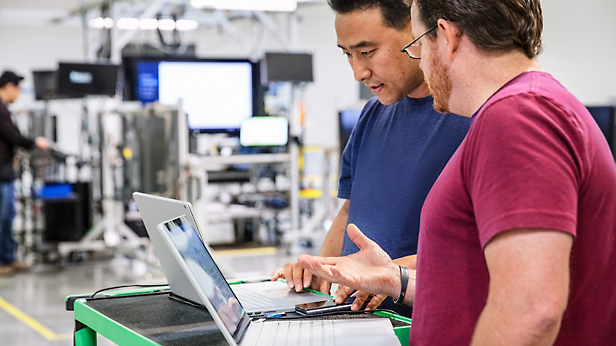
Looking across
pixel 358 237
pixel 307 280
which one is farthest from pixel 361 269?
pixel 307 280

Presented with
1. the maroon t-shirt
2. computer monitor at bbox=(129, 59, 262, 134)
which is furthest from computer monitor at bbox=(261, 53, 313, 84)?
the maroon t-shirt

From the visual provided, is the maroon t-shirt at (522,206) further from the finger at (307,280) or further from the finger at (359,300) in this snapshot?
the finger at (307,280)

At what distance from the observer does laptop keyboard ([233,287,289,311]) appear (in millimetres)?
1301

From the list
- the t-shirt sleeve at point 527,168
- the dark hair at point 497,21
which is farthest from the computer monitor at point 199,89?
the t-shirt sleeve at point 527,168

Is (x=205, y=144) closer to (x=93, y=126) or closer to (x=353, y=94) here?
(x=353, y=94)

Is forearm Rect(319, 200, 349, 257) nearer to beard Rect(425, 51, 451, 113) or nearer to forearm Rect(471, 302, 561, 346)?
beard Rect(425, 51, 451, 113)

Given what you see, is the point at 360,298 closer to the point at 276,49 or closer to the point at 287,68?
the point at 287,68

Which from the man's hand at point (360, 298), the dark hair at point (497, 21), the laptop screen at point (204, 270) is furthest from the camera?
the man's hand at point (360, 298)

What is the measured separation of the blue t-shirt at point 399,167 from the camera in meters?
1.49

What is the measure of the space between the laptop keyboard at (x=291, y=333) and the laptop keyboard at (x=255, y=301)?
0.14 metres

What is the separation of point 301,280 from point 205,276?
48 centimetres

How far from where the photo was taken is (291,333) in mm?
1096

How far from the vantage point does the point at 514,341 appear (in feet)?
2.48

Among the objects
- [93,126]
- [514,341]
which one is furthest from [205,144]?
[514,341]
